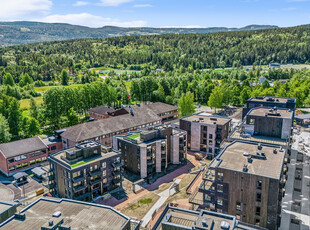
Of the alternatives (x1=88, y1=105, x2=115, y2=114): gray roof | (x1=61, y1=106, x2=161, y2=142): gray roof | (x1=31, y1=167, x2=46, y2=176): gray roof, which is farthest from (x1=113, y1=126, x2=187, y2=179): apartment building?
(x1=88, y1=105, x2=115, y2=114): gray roof

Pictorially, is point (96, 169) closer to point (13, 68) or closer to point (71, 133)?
point (71, 133)

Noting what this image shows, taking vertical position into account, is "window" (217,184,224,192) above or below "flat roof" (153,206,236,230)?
below

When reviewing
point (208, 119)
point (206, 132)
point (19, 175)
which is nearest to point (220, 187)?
point (206, 132)

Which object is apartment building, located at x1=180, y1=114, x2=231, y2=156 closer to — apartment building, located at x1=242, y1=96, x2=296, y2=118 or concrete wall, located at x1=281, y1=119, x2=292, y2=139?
apartment building, located at x1=242, y1=96, x2=296, y2=118

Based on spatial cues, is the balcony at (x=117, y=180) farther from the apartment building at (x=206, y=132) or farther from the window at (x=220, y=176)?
the apartment building at (x=206, y=132)

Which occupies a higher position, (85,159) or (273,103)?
(273,103)

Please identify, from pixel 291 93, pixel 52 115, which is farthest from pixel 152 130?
pixel 291 93

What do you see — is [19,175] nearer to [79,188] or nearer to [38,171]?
[38,171]
